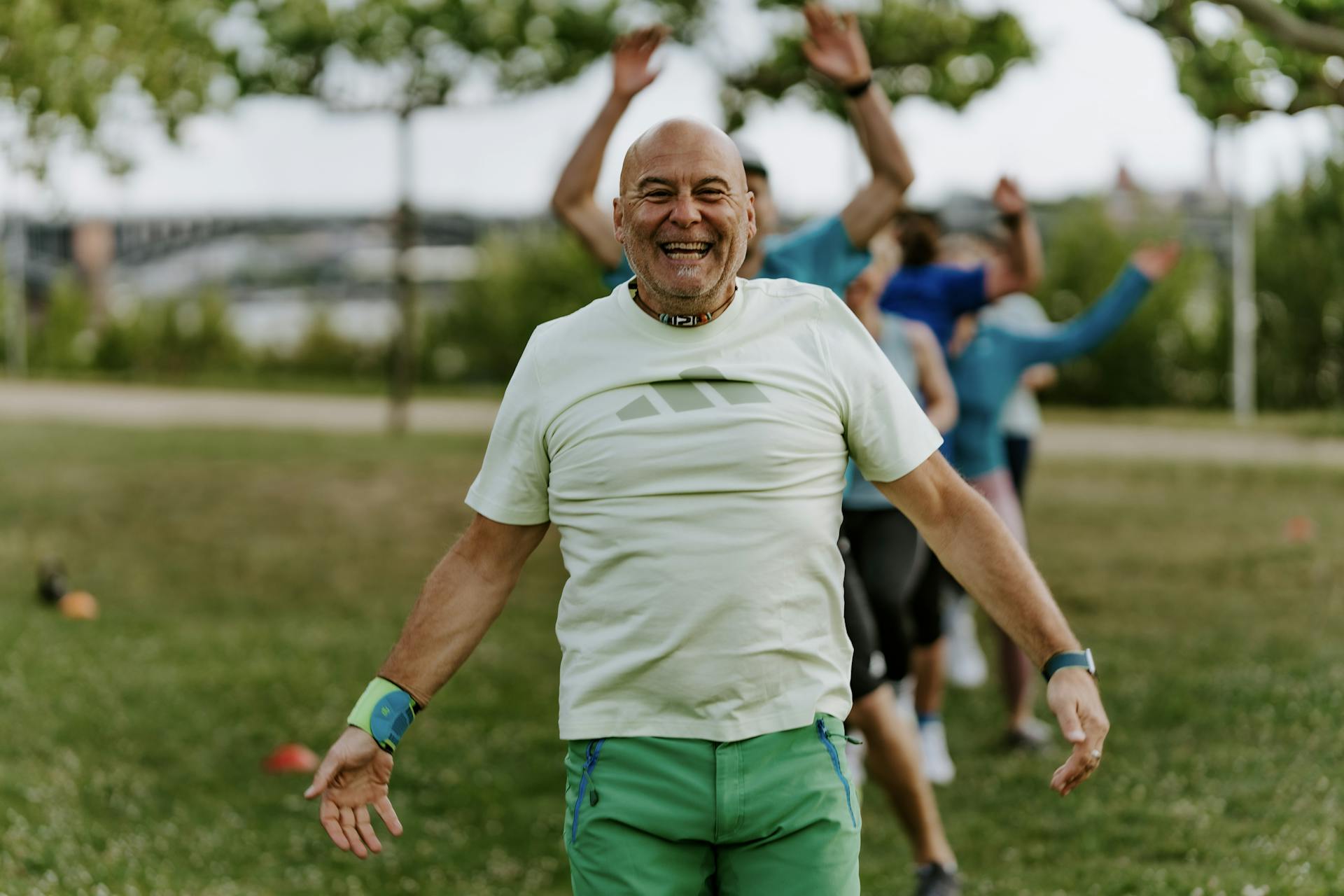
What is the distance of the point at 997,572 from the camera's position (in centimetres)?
301

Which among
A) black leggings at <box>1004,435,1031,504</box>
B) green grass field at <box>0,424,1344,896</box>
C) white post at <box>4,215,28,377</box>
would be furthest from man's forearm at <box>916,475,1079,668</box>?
white post at <box>4,215,28,377</box>

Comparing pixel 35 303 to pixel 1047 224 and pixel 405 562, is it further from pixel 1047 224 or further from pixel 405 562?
pixel 405 562

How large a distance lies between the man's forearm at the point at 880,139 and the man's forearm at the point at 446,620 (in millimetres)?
2507

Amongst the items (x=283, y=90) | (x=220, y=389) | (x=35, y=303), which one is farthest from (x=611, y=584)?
(x=35, y=303)

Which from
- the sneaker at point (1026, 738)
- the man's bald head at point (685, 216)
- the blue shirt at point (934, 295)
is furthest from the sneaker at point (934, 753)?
the man's bald head at point (685, 216)

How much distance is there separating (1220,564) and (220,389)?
23.2 metres

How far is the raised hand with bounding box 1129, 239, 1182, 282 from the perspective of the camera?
8.06 metres

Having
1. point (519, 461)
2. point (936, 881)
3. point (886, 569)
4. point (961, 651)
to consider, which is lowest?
point (961, 651)

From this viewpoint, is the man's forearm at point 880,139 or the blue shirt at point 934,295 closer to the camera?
the man's forearm at point 880,139

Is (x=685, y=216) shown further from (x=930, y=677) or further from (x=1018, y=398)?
(x=1018, y=398)

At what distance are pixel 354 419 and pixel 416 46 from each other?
737 centimetres

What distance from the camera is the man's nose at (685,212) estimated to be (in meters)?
2.89

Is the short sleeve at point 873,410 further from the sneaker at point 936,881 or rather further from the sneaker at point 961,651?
the sneaker at point 961,651

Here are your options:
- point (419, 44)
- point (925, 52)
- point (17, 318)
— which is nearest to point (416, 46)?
point (419, 44)
